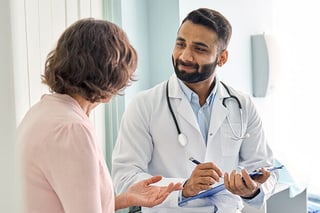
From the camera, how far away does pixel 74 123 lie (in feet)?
2.69

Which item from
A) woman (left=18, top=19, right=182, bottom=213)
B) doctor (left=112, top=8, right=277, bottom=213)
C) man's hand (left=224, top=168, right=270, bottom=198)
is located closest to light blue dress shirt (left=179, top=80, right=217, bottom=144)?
doctor (left=112, top=8, right=277, bottom=213)

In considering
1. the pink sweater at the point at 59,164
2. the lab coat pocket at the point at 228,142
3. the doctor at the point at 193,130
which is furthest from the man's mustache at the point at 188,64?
the pink sweater at the point at 59,164

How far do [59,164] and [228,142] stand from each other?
89cm

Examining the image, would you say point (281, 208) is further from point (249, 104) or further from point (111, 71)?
point (111, 71)

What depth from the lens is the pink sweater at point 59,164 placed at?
2.60 feet

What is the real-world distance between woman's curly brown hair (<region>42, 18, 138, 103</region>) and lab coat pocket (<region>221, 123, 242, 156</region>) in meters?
0.69

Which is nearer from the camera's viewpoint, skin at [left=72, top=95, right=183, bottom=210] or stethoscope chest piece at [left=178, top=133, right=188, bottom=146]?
skin at [left=72, top=95, right=183, bottom=210]

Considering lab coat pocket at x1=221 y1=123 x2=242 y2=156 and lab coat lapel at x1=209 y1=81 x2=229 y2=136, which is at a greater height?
lab coat lapel at x1=209 y1=81 x2=229 y2=136

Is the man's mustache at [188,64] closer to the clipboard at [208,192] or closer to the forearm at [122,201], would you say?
the clipboard at [208,192]

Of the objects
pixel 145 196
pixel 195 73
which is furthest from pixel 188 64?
pixel 145 196

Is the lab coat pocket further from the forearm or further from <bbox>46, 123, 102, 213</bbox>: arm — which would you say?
<bbox>46, 123, 102, 213</bbox>: arm

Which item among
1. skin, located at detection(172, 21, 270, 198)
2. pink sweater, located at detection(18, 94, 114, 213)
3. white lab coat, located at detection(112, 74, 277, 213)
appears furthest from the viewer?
white lab coat, located at detection(112, 74, 277, 213)

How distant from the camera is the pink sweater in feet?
2.60

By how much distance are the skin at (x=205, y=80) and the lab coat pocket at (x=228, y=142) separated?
15cm
